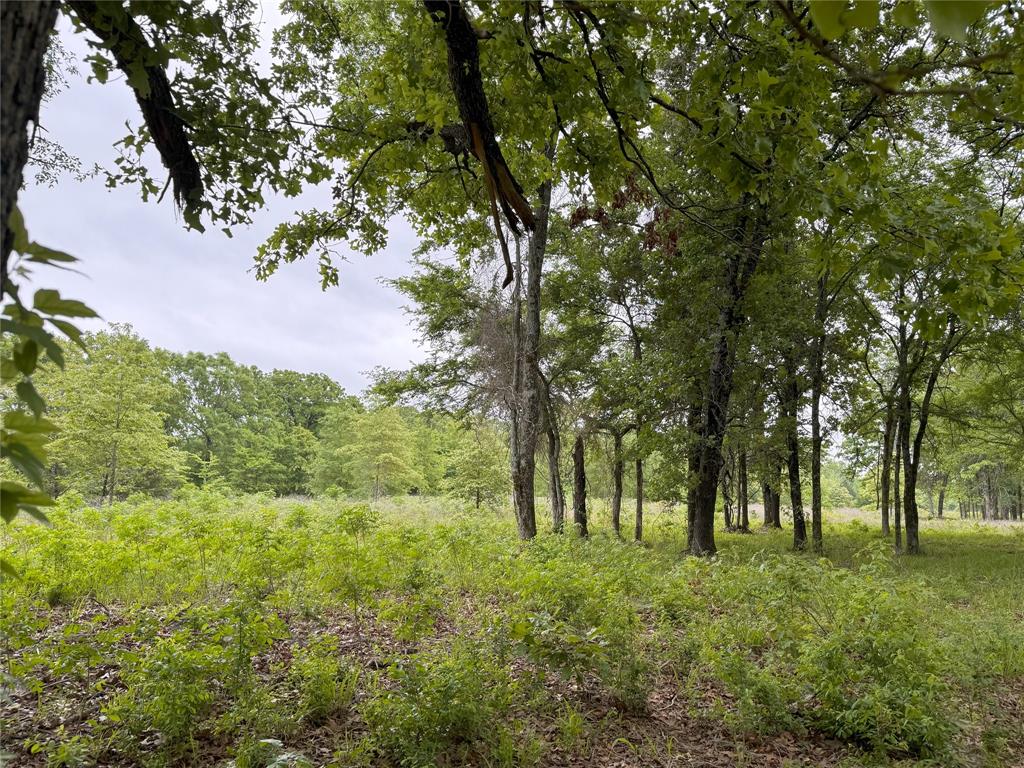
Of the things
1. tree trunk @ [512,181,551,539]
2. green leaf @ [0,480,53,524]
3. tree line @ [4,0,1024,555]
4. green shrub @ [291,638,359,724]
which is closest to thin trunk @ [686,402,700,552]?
tree line @ [4,0,1024,555]

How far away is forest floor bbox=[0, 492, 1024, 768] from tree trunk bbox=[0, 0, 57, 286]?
2.81m

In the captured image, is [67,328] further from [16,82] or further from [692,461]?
[692,461]

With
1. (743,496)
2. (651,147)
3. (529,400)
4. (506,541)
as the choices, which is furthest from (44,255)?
(743,496)

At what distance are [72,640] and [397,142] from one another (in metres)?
4.10

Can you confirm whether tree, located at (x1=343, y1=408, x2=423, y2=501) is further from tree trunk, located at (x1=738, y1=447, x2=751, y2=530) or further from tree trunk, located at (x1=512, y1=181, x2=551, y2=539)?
tree trunk, located at (x1=512, y1=181, x2=551, y2=539)

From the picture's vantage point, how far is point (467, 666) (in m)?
3.62

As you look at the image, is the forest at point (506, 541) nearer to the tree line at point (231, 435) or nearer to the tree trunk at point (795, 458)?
the tree line at point (231, 435)

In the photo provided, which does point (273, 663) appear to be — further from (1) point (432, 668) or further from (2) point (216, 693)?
(1) point (432, 668)

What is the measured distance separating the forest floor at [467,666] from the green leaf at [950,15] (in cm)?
343

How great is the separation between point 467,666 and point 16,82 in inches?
142

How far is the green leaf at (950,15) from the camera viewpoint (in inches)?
27.0

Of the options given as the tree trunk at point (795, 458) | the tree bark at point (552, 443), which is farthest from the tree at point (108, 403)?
the tree trunk at point (795, 458)

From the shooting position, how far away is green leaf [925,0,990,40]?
0.69 metres

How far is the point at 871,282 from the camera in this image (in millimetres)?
2418
